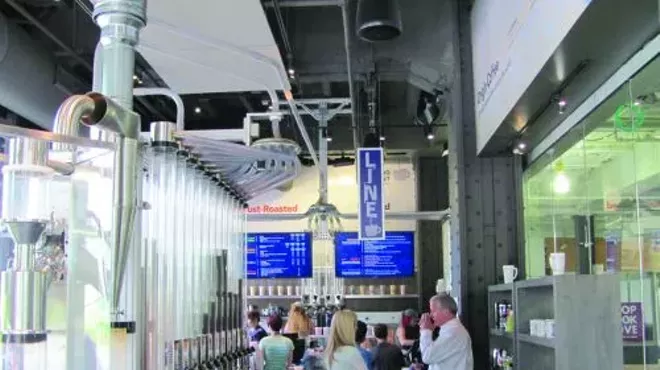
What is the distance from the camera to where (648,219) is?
12.9 ft

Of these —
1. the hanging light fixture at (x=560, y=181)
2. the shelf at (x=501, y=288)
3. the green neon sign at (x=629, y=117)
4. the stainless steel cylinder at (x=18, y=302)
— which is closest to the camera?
the stainless steel cylinder at (x=18, y=302)

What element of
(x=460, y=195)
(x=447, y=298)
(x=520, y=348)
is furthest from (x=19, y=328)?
(x=460, y=195)

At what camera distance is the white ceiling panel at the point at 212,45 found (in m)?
5.27

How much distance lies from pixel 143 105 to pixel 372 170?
3.09 m

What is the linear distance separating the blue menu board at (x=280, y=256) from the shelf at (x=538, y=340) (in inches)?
310

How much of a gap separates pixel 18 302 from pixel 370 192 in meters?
7.31

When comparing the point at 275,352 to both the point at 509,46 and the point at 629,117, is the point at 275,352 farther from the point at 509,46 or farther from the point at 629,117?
the point at 629,117

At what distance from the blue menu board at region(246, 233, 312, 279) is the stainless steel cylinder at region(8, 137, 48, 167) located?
1105 centimetres

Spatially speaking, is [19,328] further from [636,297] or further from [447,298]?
[447,298]

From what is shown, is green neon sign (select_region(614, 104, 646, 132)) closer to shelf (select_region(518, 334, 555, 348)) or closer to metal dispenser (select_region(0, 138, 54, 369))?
shelf (select_region(518, 334, 555, 348))

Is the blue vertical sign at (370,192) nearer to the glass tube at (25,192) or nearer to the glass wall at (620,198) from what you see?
the glass wall at (620,198)

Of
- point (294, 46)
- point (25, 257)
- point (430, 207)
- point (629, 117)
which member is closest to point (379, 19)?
point (629, 117)

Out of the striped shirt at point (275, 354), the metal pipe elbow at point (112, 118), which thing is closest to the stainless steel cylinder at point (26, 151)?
the metal pipe elbow at point (112, 118)

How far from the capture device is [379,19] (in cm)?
486
